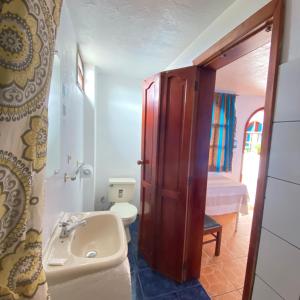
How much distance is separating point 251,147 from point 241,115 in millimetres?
830

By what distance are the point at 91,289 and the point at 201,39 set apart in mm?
1841

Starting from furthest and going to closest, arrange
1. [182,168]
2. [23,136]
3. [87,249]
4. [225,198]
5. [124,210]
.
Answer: [225,198]
[124,210]
[182,168]
[87,249]
[23,136]

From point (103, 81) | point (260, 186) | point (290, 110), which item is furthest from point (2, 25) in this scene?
point (103, 81)

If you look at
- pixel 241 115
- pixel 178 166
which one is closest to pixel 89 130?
pixel 178 166

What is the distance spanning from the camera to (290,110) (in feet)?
2.35

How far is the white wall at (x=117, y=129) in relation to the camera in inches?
105

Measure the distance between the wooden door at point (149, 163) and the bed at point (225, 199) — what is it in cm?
106

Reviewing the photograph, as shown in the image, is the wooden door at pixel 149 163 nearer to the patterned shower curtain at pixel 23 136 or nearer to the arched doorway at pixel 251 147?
the patterned shower curtain at pixel 23 136

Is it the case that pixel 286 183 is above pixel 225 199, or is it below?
above

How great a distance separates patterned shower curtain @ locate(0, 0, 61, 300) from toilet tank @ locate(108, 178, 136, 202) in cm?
212

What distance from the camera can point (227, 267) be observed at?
1850 mm

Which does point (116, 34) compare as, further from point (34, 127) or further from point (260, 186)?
point (260, 186)

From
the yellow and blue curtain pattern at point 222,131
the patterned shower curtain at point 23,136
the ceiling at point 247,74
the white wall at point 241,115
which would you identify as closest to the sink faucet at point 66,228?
the patterned shower curtain at point 23,136

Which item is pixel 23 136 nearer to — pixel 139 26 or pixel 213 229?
pixel 139 26
